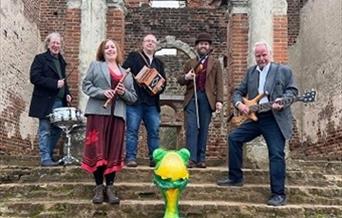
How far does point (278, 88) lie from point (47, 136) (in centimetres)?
316

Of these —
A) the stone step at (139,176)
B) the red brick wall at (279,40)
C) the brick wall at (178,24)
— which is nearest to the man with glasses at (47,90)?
the stone step at (139,176)

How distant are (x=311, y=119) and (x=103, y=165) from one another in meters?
10.9

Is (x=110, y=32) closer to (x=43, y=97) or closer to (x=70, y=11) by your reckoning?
(x=70, y=11)

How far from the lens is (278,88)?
6.66m

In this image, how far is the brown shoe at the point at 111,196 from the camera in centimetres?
591

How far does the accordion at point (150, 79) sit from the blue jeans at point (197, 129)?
582 mm

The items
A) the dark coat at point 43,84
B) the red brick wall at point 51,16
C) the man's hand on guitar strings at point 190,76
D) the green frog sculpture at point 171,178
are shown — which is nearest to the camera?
the green frog sculpture at point 171,178

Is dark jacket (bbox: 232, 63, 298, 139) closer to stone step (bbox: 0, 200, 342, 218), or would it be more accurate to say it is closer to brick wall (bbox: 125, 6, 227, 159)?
stone step (bbox: 0, 200, 342, 218)

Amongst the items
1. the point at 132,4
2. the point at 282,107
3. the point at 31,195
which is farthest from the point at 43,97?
the point at 132,4

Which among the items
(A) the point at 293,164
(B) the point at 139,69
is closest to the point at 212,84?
(B) the point at 139,69

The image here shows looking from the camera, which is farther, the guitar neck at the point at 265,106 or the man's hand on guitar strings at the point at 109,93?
the guitar neck at the point at 265,106

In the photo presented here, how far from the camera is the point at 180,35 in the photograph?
16.9m

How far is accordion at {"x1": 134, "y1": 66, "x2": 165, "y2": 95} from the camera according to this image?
7465mm

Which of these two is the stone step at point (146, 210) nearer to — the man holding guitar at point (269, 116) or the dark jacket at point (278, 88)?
the man holding guitar at point (269, 116)
